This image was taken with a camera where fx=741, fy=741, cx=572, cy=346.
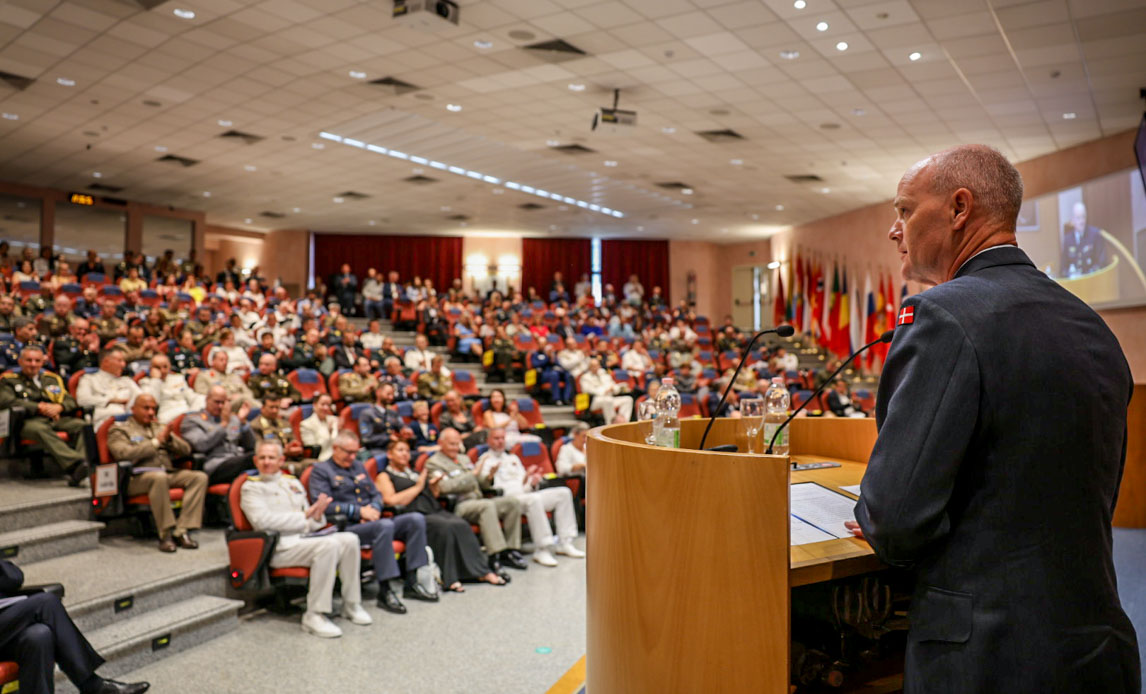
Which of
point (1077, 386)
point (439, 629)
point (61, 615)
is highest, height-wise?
point (1077, 386)

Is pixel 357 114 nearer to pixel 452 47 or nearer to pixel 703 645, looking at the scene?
pixel 452 47

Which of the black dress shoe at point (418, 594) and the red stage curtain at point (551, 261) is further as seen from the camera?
the red stage curtain at point (551, 261)

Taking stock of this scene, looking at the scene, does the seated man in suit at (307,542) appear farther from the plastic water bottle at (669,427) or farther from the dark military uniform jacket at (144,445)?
the plastic water bottle at (669,427)

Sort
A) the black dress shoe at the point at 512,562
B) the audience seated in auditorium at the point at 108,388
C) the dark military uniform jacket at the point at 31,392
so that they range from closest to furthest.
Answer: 1. the dark military uniform jacket at the point at 31,392
2. the black dress shoe at the point at 512,562
3. the audience seated in auditorium at the point at 108,388

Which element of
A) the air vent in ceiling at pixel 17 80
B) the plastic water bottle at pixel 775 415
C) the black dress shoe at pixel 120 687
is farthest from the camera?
the air vent in ceiling at pixel 17 80

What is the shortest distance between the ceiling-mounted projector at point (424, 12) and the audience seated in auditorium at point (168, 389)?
3768mm

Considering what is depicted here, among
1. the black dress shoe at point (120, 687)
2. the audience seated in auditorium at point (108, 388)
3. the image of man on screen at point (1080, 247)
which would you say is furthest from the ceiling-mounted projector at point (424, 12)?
the image of man on screen at point (1080, 247)

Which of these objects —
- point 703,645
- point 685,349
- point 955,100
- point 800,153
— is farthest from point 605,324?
point 703,645

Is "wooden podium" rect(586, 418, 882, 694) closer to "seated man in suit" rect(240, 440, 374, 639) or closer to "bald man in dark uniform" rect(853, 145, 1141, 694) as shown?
"bald man in dark uniform" rect(853, 145, 1141, 694)

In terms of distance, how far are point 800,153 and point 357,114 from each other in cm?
607

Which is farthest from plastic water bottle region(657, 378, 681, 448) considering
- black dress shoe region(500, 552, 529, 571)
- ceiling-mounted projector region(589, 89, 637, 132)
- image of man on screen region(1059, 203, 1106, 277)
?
image of man on screen region(1059, 203, 1106, 277)

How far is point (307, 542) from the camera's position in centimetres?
432

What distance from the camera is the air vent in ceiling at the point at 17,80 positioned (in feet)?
26.1

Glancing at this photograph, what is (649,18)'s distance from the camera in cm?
637
